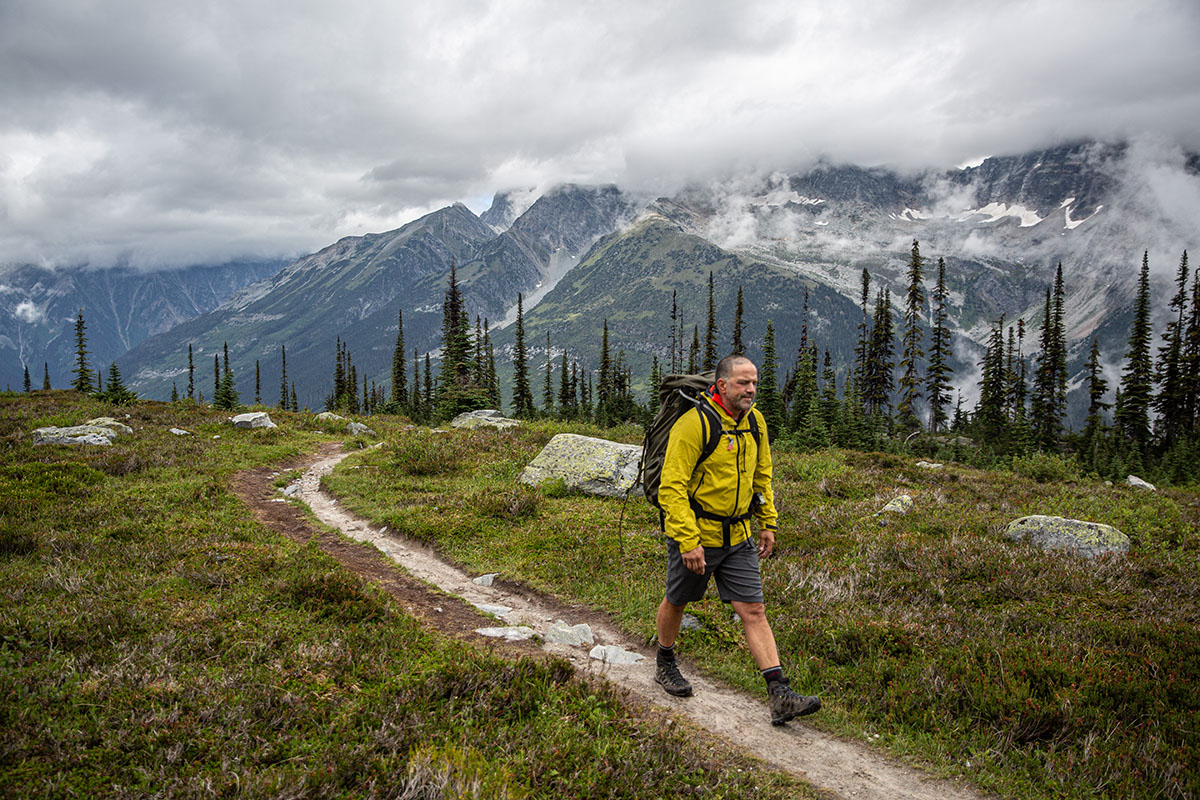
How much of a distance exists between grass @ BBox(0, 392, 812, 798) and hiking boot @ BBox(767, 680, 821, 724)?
0.75 meters

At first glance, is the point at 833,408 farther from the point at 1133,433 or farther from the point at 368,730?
the point at 368,730

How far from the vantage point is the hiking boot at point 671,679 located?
6.21 metres

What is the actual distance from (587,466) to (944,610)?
9.50 meters

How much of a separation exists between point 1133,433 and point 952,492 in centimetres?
5800

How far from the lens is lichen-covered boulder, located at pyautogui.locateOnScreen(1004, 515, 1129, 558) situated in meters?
11.2

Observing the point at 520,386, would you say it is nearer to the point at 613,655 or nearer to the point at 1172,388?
the point at 613,655

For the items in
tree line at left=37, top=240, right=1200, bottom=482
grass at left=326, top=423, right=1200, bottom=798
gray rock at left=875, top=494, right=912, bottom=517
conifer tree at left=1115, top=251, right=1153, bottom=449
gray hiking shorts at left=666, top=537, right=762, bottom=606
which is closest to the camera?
grass at left=326, top=423, right=1200, bottom=798

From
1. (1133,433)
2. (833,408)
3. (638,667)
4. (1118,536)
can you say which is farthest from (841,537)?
(1133,433)

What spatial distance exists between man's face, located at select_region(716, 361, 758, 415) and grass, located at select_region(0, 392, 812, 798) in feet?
10.3

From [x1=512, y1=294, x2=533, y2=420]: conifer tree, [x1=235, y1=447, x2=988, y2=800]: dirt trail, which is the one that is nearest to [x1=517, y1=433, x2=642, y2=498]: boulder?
[x1=235, y1=447, x2=988, y2=800]: dirt trail

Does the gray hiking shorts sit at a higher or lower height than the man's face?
lower

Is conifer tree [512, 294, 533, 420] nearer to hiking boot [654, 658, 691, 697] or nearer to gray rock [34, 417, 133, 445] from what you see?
gray rock [34, 417, 133, 445]

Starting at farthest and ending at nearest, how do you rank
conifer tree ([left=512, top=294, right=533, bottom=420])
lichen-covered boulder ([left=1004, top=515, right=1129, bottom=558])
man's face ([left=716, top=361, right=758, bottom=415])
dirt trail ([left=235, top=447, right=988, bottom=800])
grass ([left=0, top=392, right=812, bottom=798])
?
conifer tree ([left=512, top=294, right=533, bottom=420]) → lichen-covered boulder ([left=1004, top=515, right=1129, bottom=558]) → man's face ([left=716, top=361, right=758, bottom=415]) → dirt trail ([left=235, top=447, right=988, bottom=800]) → grass ([left=0, top=392, right=812, bottom=798])

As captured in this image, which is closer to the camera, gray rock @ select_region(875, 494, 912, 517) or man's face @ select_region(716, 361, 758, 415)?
man's face @ select_region(716, 361, 758, 415)
